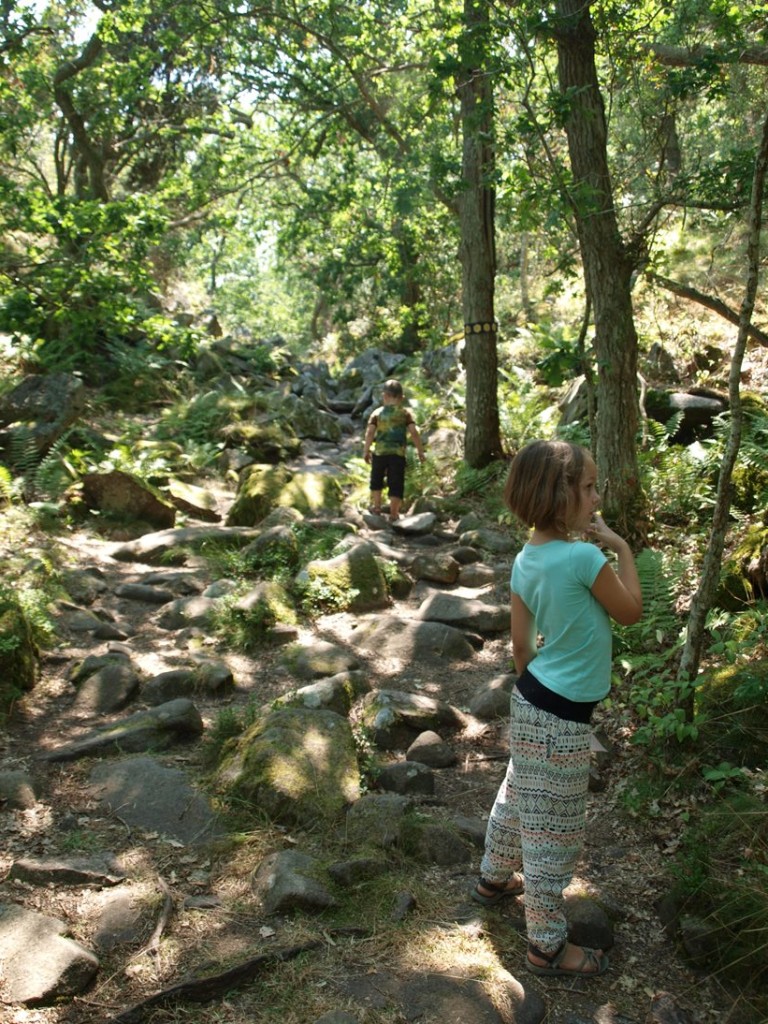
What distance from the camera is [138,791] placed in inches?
170

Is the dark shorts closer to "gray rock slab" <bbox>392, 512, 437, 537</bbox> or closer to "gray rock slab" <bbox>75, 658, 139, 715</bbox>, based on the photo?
"gray rock slab" <bbox>392, 512, 437, 537</bbox>

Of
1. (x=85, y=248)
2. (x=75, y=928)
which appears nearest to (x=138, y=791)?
(x=75, y=928)

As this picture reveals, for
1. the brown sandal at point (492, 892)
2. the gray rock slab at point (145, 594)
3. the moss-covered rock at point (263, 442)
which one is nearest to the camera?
the brown sandal at point (492, 892)

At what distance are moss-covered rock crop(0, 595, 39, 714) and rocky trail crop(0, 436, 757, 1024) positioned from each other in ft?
0.47

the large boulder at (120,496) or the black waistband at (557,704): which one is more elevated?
the large boulder at (120,496)

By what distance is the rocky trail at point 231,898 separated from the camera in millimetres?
2854

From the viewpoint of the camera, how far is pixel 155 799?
4242 mm

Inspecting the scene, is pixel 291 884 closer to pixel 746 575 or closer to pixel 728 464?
pixel 728 464

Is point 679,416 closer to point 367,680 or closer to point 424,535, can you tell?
point 424,535

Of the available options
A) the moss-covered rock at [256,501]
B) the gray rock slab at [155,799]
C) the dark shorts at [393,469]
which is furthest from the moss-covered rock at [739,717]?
the moss-covered rock at [256,501]

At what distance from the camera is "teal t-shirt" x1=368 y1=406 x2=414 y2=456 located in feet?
35.6

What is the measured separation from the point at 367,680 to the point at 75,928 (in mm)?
2880

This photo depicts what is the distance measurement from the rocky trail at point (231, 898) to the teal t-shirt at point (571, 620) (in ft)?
3.70

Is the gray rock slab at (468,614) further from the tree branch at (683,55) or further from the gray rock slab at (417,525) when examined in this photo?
the tree branch at (683,55)
